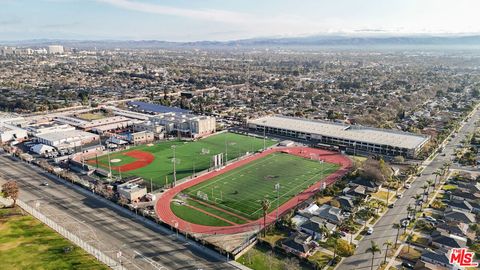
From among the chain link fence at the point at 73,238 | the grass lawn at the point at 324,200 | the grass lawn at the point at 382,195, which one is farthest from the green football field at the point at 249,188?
the chain link fence at the point at 73,238

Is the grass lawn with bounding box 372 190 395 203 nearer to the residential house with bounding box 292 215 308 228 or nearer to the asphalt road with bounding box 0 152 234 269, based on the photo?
the residential house with bounding box 292 215 308 228

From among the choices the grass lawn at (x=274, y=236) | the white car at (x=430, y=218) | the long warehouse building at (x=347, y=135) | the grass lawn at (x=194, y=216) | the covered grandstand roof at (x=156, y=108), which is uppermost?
the covered grandstand roof at (x=156, y=108)

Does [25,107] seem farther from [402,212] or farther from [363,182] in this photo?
[402,212]

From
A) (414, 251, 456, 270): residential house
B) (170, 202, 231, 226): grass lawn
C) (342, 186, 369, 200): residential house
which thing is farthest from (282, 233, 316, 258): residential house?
(342, 186, 369, 200): residential house

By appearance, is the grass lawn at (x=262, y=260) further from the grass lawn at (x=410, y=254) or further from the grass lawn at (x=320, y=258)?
the grass lawn at (x=410, y=254)

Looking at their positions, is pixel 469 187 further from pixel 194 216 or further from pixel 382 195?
pixel 194 216

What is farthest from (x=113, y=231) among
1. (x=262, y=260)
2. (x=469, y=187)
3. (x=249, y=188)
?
(x=469, y=187)
